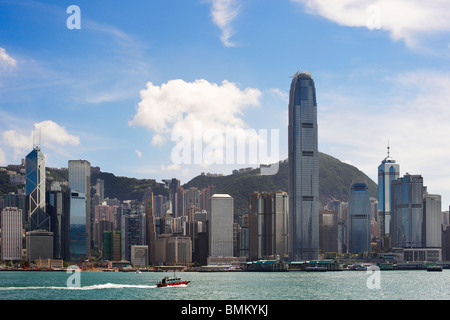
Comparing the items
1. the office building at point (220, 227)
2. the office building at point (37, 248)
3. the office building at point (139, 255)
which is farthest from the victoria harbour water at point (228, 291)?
the office building at point (37, 248)

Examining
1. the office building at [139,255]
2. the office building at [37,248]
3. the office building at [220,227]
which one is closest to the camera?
the office building at [139,255]

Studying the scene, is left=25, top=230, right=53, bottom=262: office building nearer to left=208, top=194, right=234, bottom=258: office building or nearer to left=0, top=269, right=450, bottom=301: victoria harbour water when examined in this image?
left=208, top=194, right=234, bottom=258: office building

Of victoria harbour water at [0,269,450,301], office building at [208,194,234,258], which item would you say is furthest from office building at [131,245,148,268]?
victoria harbour water at [0,269,450,301]

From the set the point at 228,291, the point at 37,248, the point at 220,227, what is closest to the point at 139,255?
the point at 220,227

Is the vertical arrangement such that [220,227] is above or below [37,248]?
above

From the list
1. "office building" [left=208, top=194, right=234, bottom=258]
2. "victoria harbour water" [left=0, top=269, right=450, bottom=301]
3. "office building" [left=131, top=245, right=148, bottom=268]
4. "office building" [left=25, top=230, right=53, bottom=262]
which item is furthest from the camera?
"office building" [left=25, top=230, right=53, bottom=262]

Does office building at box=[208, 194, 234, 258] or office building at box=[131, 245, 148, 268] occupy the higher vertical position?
office building at box=[208, 194, 234, 258]

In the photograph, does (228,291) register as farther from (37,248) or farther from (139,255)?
(37,248)

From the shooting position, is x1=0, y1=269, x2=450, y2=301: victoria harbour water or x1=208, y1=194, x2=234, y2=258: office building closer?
x1=0, y1=269, x2=450, y2=301: victoria harbour water

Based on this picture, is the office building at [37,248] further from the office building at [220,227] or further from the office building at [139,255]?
the office building at [220,227]
